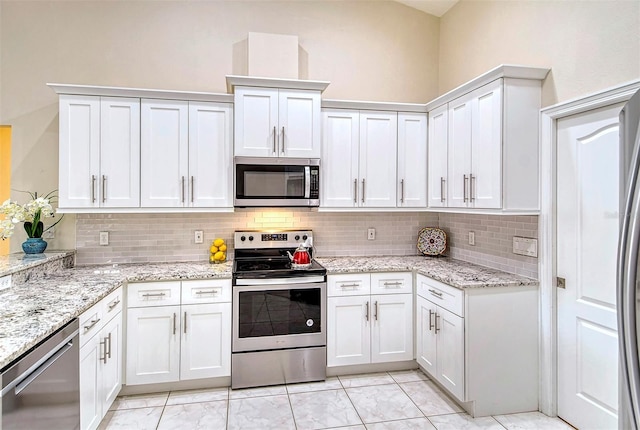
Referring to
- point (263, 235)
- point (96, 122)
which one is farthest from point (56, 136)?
point (263, 235)

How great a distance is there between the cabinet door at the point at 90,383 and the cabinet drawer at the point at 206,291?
68 cm

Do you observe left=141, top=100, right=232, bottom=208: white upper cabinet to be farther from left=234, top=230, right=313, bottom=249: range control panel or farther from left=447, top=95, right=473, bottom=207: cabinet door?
left=447, top=95, right=473, bottom=207: cabinet door

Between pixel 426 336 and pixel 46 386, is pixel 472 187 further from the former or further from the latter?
pixel 46 386

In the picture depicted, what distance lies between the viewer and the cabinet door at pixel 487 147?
2.56 metres

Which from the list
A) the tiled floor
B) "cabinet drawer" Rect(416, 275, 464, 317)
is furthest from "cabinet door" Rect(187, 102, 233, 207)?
"cabinet drawer" Rect(416, 275, 464, 317)

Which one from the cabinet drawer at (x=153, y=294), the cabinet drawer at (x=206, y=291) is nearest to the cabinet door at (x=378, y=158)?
the cabinet drawer at (x=206, y=291)

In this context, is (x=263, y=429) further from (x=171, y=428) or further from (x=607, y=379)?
(x=607, y=379)

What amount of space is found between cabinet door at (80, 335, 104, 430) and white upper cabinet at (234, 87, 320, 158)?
1.69 metres

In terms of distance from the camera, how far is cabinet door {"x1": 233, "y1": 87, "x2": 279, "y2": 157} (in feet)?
10.1

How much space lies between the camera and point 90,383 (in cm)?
210

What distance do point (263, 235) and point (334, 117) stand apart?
1.25 meters

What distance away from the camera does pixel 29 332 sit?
1536 mm

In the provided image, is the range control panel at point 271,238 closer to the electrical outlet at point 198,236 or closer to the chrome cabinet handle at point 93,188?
the electrical outlet at point 198,236

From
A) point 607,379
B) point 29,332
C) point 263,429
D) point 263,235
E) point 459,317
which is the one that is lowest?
point 263,429
